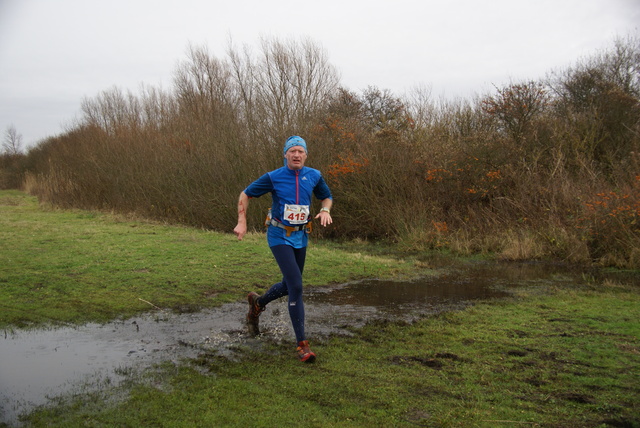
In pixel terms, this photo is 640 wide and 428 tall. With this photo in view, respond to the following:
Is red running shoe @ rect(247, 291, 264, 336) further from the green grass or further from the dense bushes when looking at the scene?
the dense bushes

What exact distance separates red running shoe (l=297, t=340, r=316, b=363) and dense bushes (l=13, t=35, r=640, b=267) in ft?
31.8

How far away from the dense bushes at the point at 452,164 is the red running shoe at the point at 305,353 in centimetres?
968

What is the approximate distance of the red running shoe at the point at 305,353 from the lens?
512 centimetres

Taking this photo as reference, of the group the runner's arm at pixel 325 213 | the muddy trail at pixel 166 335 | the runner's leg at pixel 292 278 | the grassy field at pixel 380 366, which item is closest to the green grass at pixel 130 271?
the grassy field at pixel 380 366

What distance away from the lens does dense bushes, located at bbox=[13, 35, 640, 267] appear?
1465cm

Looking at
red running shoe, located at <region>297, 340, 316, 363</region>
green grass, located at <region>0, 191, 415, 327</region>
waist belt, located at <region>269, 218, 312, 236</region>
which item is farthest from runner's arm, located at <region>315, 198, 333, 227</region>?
green grass, located at <region>0, 191, 415, 327</region>

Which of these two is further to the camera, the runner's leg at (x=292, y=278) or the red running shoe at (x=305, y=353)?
the runner's leg at (x=292, y=278)

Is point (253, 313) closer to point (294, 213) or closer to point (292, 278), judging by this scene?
point (292, 278)

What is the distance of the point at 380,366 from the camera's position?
500 centimetres

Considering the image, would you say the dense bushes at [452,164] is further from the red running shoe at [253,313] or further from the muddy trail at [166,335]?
the red running shoe at [253,313]

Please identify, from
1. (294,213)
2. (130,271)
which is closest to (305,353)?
(294,213)

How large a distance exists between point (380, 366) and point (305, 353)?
0.73 meters

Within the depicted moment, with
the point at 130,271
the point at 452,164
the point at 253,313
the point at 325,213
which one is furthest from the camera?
the point at 452,164

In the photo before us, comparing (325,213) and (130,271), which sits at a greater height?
(325,213)
